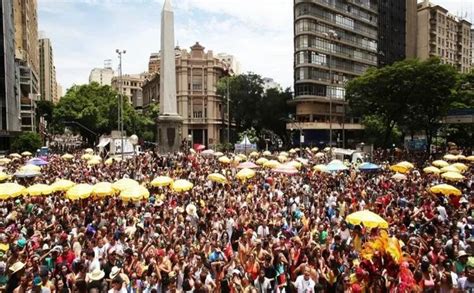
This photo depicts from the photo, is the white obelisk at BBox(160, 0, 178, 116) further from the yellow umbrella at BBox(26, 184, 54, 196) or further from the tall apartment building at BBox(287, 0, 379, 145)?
the tall apartment building at BBox(287, 0, 379, 145)

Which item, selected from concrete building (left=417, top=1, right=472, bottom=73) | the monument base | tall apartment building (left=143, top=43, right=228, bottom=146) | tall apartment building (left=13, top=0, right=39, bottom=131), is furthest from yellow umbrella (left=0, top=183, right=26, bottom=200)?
concrete building (left=417, top=1, right=472, bottom=73)

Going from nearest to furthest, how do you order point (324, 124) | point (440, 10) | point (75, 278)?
point (75, 278)
point (324, 124)
point (440, 10)

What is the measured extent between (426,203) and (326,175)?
381 inches

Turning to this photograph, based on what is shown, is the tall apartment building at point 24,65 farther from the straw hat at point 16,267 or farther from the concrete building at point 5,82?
the straw hat at point 16,267

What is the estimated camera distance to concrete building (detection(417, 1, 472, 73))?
9112cm

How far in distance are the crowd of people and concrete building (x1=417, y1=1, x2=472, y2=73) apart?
81.7 metres

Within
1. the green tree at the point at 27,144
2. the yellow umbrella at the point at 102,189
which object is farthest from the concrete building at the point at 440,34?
the yellow umbrella at the point at 102,189

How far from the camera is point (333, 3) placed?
67.8 metres

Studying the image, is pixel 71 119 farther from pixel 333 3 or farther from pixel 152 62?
pixel 152 62

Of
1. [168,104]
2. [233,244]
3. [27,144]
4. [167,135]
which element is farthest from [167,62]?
[233,244]

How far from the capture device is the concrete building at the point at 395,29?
79562 mm

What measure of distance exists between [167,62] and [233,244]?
100ft

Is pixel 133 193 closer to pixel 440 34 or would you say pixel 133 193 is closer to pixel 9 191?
pixel 9 191

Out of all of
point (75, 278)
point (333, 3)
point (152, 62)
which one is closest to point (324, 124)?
point (333, 3)
